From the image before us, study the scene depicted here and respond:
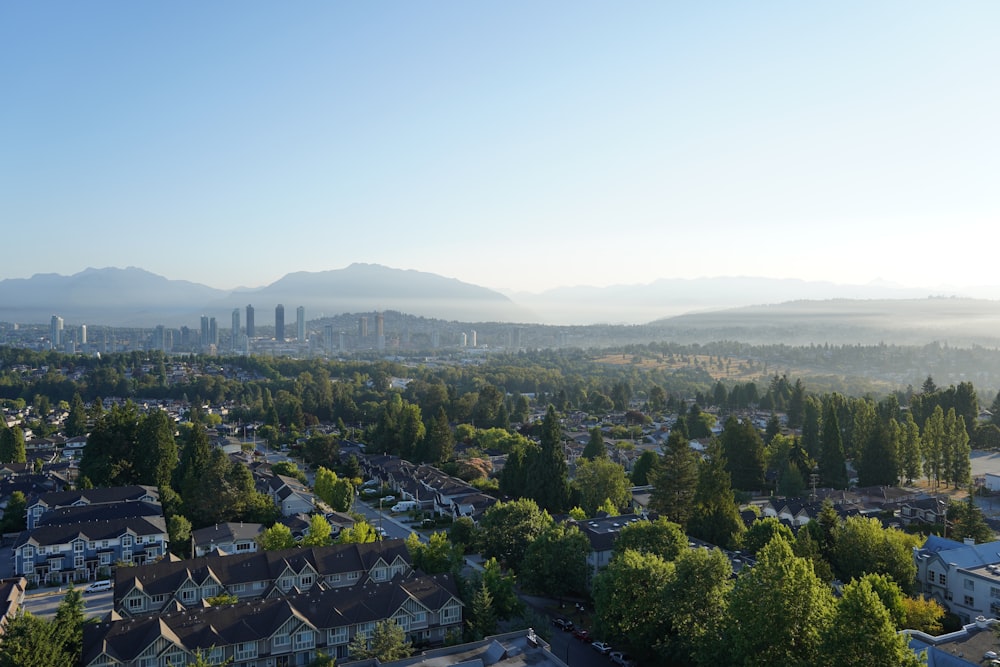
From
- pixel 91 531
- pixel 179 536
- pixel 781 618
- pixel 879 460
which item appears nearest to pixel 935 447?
pixel 879 460

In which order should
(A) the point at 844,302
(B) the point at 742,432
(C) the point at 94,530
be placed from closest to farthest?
(C) the point at 94,530
(B) the point at 742,432
(A) the point at 844,302

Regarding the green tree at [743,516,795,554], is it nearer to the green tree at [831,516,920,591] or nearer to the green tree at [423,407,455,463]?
the green tree at [831,516,920,591]

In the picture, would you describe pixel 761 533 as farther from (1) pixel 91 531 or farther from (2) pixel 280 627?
(1) pixel 91 531

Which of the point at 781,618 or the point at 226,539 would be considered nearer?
the point at 781,618

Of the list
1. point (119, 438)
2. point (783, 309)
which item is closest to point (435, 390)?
point (119, 438)

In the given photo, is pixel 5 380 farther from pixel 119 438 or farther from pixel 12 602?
pixel 12 602
